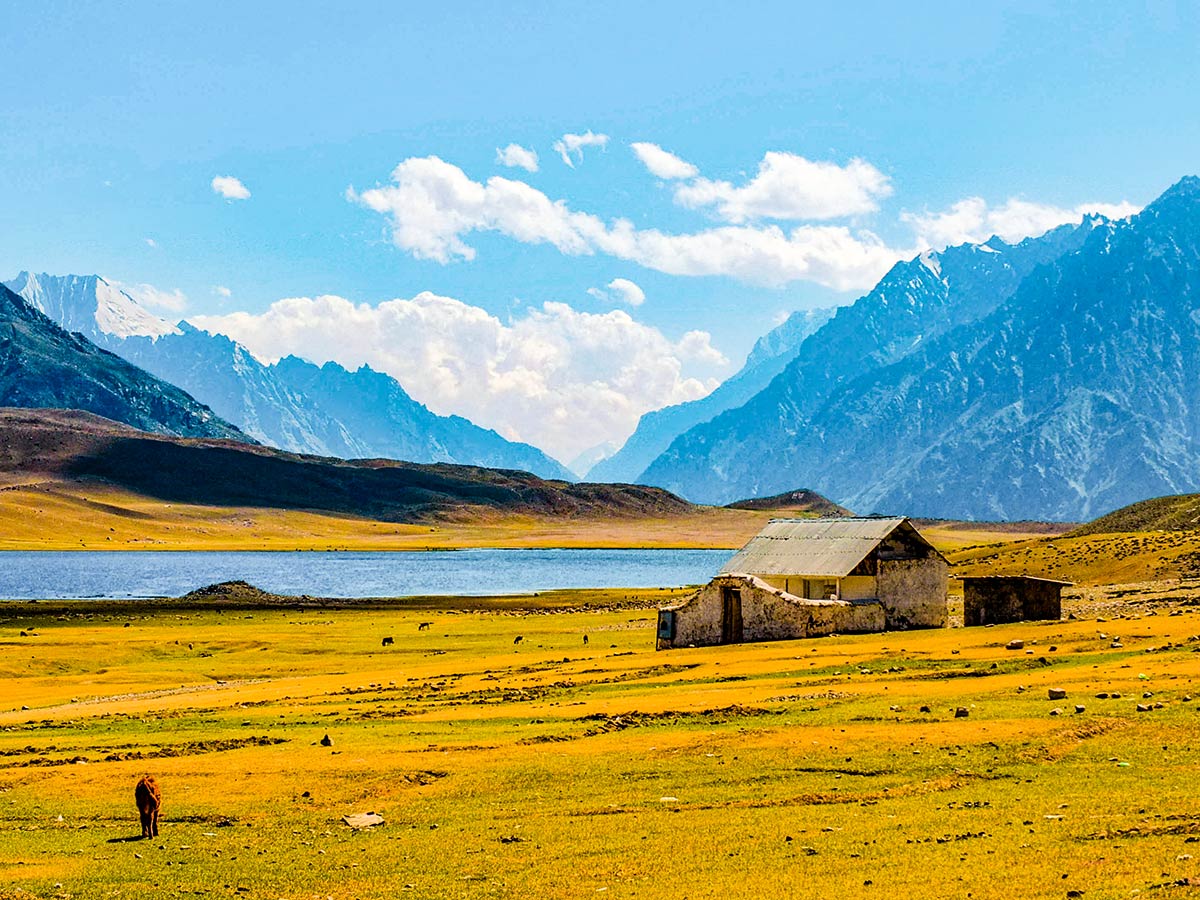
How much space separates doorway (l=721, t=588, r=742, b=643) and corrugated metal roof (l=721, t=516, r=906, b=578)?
19.9 ft

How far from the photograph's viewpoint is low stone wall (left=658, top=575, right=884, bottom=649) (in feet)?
200

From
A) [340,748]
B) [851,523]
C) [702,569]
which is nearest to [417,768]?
[340,748]

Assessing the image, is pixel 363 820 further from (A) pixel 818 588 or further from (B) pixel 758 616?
(A) pixel 818 588

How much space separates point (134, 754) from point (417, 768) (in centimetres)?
905

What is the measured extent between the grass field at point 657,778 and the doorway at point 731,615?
29.9 ft

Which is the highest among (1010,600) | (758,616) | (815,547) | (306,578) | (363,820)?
(815,547)

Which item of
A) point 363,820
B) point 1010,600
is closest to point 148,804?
Result: point 363,820

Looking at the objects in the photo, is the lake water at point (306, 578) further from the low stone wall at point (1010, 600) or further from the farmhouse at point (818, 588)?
the low stone wall at point (1010, 600)

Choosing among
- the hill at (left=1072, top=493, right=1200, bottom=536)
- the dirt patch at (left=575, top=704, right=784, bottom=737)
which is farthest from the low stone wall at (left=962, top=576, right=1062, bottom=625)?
the hill at (left=1072, top=493, right=1200, bottom=536)

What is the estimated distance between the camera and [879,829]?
20.2 metres

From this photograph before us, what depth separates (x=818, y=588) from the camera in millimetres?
66125

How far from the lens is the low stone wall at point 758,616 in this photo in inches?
2395

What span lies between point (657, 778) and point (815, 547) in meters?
43.5

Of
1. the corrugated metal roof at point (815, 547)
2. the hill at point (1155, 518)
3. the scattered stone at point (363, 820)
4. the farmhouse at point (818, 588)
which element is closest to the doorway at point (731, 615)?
the farmhouse at point (818, 588)
